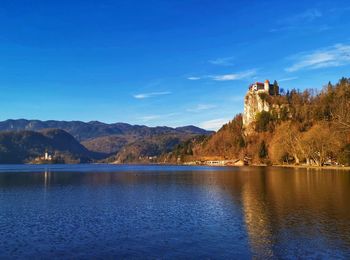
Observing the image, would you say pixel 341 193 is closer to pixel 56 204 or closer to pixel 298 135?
pixel 56 204

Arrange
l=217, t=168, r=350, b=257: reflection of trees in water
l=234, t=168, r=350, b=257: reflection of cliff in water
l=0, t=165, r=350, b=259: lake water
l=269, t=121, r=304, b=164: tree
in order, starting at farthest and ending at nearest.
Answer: l=269, t=121, r=304, b=164: tree < l=217, t=168, r=350, b=257: reflection of trees in water < l=234, t=168, r=350, b=257: reflection of cliff in water < l=0, t=165, r=350, b=259: lake water

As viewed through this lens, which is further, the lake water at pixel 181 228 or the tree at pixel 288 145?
the tree at pixel 288 145

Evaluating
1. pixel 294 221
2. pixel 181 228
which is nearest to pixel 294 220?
pixel 294 221

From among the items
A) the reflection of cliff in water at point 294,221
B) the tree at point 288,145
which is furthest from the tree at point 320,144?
the reflection of cliff in water at point 294,221

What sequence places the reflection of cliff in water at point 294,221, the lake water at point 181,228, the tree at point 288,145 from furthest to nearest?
the tree at point 288,145
the reflection of cliff in water at point 294,221
the lake water at point 181,228

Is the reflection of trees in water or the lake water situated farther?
the reflection of trees in water

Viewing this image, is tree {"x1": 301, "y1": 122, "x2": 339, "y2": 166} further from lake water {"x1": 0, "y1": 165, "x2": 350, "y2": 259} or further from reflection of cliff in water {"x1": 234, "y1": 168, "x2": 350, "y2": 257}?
lake water {"x1": 0, "y1": 165, "x2": 350, "y2": 259}

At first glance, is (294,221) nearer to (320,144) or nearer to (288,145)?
(320,144)

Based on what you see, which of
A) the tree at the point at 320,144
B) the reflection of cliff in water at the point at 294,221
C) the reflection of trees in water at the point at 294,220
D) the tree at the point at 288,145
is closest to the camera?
the reflection of cliff in water at the point at 294,221

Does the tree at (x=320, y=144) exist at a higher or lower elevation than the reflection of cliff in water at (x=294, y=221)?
higher

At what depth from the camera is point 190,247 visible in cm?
2647

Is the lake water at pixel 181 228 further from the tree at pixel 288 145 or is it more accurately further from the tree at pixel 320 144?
the tree at pixel 288 145

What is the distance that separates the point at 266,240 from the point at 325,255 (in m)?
5.09

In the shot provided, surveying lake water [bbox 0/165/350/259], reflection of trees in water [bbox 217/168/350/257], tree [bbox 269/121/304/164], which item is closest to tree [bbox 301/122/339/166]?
tree [bbox 269/121/304/164]
